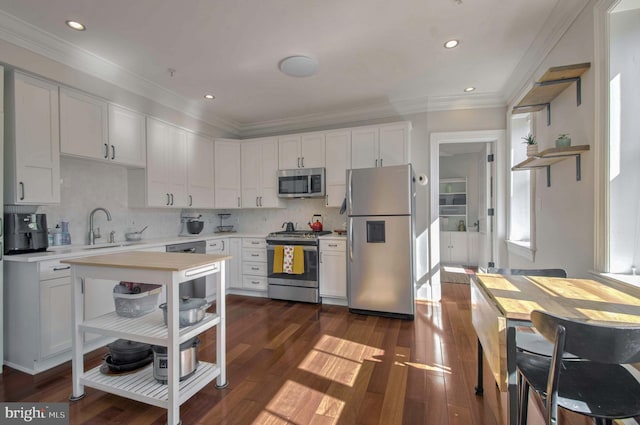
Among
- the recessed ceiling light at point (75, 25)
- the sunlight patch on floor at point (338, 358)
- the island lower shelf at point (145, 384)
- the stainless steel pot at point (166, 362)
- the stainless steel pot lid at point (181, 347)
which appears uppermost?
the recessed ceiling light at point (75, 25)

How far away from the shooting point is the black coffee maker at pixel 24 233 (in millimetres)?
2312

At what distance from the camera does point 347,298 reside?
3.69 m

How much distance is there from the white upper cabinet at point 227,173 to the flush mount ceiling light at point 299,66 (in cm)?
191

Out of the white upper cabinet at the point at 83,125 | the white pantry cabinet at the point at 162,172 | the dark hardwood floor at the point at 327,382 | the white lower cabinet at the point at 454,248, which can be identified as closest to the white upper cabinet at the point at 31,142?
the white upper cabinet at the point at 83,125

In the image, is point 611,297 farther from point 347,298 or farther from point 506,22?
point 347,298

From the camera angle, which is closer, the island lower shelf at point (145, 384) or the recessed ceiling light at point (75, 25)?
the island lower shelf at point (145, 384)

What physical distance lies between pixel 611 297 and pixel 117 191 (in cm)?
429

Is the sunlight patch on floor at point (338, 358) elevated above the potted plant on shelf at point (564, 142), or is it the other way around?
the potted plant on shelf at point (564, 142)

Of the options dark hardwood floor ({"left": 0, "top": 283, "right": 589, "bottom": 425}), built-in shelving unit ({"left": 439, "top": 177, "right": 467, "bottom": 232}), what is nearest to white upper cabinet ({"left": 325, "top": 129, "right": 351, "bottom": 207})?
dark hardwood floor ({"left": 0, "top": 283, "right": 589, "bottom": 425})

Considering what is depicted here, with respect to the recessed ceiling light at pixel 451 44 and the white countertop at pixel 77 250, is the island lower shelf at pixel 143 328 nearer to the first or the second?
the white countertop at pixel 77 250

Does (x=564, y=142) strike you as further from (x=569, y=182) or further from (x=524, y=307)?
(x=524, y=307)

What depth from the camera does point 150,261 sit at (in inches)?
72.3

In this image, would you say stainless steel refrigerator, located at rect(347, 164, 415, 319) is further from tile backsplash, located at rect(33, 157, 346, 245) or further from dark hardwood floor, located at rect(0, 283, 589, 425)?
tile backsplash, located at rect(33, 157, 346, 245)

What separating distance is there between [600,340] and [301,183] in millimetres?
3655
